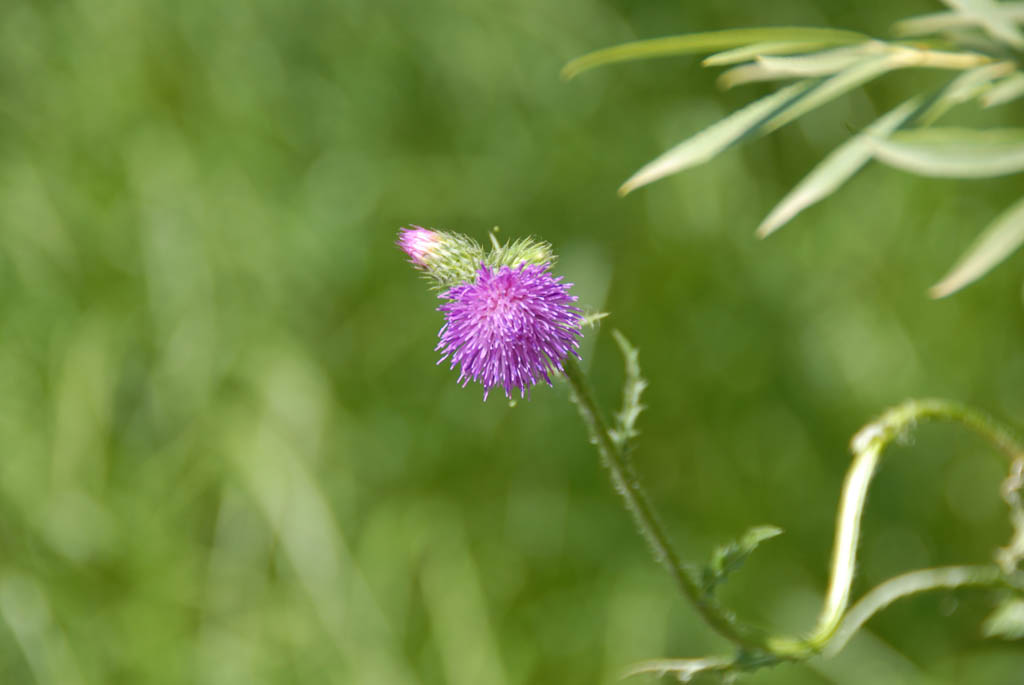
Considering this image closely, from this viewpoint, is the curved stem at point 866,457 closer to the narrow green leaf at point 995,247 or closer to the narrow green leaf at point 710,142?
the narrow green leaf at point 995,247

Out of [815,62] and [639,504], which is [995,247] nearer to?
[815,62]

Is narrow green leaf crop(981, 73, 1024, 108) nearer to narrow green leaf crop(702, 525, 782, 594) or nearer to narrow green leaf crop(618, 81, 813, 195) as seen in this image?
narrow green leaf crop(618, 81, 813, 195)

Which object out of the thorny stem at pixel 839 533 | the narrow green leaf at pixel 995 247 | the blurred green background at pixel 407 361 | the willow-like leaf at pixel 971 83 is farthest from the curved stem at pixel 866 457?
the blurred green background at pixel 407 361

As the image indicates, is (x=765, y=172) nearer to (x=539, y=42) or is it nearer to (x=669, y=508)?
(x=539, y=42)

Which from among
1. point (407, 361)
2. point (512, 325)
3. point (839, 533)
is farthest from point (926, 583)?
point (407, 361)

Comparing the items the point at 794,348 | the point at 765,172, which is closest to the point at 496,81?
the point at 765,172
